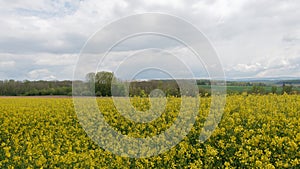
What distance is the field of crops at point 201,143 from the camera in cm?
625

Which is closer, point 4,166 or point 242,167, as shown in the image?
point 242,167

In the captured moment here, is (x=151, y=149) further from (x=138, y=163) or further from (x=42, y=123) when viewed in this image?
(x=42, y=123)

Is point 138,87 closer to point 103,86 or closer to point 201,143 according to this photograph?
point 103,86

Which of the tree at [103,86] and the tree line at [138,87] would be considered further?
the tree at [103,86]

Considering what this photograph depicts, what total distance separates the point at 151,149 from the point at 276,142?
2.72 metres

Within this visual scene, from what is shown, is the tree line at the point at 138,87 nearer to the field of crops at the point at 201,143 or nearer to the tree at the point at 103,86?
the tree at the point at 103,86

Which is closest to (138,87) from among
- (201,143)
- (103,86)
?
(103,86)

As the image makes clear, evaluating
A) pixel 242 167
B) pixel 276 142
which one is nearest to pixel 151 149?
pixel 242 167

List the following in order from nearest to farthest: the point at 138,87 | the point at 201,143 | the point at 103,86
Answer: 1. the point at 201,143
2. the point at 138,87
3. the point at 103,86

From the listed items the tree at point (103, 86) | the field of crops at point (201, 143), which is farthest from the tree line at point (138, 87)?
the field of crops at point (201, 143)

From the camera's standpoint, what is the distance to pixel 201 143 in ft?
24.4

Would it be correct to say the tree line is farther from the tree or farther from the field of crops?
the field of crops

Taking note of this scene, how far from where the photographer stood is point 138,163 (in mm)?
6578

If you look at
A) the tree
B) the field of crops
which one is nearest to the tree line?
the tree
